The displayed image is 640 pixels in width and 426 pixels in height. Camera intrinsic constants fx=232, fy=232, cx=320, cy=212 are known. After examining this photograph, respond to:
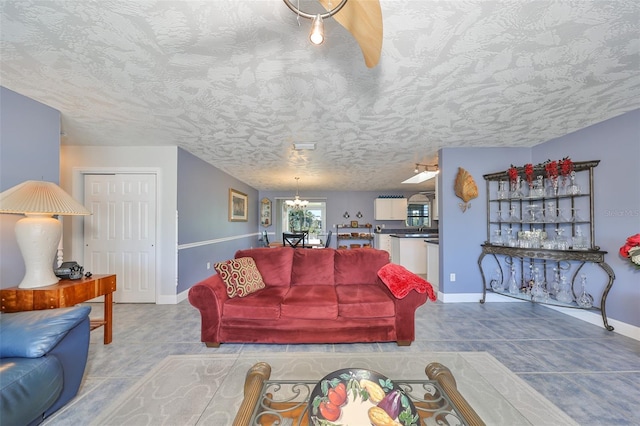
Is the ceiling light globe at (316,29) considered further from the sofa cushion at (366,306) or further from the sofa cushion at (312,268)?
the sofa cushion at (312,268)

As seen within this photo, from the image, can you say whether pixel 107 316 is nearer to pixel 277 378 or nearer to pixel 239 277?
pixel 239 277

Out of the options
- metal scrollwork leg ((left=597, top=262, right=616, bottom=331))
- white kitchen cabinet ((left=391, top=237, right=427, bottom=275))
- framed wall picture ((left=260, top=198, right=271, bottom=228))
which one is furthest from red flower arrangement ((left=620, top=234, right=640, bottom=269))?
framed wall picture ((left=260, top=198, right=271, bottom=228))

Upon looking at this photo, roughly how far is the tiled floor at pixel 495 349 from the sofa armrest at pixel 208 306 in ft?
0.52

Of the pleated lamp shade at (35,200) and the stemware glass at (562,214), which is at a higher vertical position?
the pleated lamp shade at (35,200)

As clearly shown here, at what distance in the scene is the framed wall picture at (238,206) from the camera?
5.48 m

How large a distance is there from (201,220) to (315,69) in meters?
3.46

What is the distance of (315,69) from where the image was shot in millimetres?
1728

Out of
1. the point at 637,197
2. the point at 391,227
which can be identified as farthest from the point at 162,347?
the point at 391,227

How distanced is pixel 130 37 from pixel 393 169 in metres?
4.40

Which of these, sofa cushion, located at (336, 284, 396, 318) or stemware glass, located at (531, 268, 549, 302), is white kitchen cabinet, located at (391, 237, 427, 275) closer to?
stemware glass, located at (531, 268, 549, 302)

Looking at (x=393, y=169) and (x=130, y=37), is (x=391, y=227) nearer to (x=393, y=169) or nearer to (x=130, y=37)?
Answer: (x=393, y=169)

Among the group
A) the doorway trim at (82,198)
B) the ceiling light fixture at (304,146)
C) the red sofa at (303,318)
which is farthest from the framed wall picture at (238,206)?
the red sofa at (303,318)

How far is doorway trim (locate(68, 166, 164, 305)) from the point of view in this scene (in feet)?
11.0

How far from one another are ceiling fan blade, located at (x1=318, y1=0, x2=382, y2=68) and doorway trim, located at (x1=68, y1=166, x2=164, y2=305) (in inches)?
139
